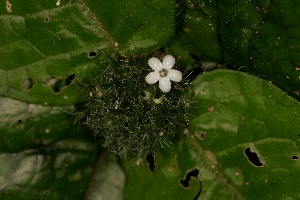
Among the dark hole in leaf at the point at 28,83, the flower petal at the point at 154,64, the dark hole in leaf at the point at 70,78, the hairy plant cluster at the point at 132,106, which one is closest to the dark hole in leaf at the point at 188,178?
the hairy plant cluster at the point at 132,106

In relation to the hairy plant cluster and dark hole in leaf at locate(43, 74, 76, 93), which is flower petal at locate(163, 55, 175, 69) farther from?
dark hole in leaf at locate(43, 74, 76, 93)

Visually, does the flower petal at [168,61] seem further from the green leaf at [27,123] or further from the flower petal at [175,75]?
the green leaf at [27,123]

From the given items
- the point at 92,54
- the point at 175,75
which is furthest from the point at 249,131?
the point at 92,54

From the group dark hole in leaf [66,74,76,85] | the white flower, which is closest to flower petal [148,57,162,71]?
the white flower

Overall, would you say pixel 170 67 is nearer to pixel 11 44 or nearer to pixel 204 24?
pixel 204 24

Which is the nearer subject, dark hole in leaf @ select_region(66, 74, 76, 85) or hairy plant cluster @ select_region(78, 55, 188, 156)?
hairy plant cluster @ select_region(78, 55, 188, 156)

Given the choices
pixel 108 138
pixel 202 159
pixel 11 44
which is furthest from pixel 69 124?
pixel 202 159
